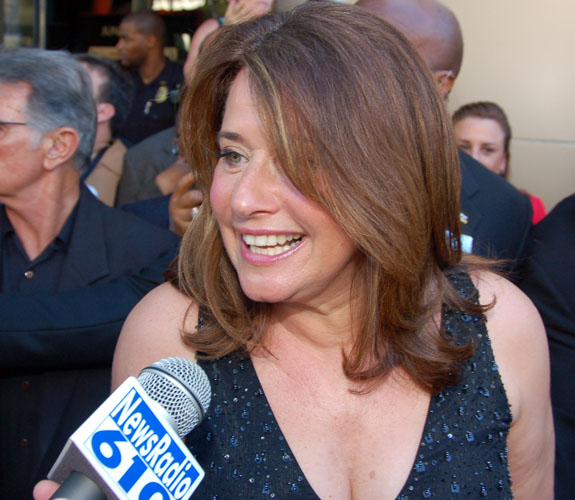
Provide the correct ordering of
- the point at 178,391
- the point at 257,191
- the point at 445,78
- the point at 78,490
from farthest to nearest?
the point at 445,78 → the point at 257,191 → the point at 178,391 → the point at 78,490

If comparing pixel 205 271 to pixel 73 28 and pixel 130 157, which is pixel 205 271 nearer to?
pixel 130 157

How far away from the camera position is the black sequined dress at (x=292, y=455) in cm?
157

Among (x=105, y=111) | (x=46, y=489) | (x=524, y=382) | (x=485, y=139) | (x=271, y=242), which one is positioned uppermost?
(x=271, y=242)

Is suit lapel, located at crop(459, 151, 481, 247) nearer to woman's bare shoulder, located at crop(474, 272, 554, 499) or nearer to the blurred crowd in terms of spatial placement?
the blurred crowd

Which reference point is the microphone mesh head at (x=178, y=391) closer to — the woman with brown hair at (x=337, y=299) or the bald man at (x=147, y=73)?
the woman with brown hair at (x=337, y=299)

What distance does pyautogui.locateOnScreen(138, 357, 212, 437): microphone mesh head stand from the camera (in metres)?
1.10

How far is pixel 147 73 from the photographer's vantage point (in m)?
6.45

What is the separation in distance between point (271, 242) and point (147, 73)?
5385mm

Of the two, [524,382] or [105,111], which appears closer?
[524,382]

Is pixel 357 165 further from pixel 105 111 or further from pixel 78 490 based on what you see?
pixel 105 111

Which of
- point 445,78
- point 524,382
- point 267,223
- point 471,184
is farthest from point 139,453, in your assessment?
point 445,78

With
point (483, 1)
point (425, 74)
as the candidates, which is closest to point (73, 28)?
point (483, 1)

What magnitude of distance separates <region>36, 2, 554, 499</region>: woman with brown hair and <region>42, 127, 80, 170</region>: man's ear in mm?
1044

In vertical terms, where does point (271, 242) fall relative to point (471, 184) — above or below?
above
